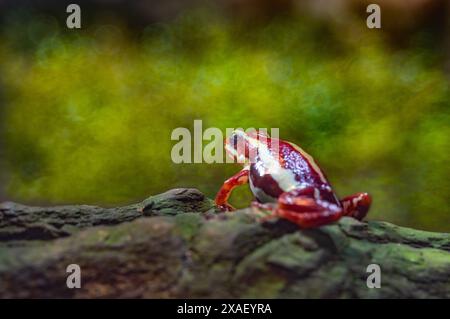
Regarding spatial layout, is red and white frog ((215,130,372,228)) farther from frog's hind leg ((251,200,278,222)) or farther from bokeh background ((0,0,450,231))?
bokeh background ((0,0,450,231))

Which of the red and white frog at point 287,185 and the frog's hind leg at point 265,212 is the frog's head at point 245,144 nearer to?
the red and white frog at point 287,185

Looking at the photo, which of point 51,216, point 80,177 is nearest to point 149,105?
point 80,177

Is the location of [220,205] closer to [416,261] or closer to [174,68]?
[416,261]

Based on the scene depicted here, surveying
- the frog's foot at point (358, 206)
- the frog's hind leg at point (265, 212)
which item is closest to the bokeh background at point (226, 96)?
the frog's foot at point (358, 206)

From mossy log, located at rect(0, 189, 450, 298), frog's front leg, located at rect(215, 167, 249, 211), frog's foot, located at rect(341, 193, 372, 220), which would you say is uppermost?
frog's front leg, located at rect(215, 167, 249, 211)

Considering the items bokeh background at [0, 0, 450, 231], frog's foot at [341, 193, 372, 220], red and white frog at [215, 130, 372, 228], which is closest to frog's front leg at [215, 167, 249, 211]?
red and white frog at [215, 130, 372, 228]

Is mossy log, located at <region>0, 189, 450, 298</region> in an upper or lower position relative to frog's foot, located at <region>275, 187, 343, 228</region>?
lower

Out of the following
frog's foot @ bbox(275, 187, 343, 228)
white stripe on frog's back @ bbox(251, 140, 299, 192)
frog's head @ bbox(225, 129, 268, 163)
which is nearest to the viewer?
frog's foot @ bbox(275, 187, 343, 228)
